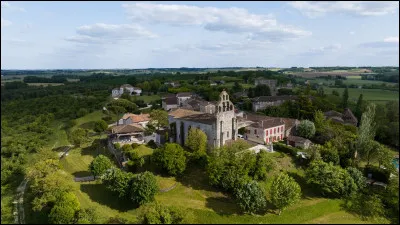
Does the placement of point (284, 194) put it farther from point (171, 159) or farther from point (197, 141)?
point (171, 159)

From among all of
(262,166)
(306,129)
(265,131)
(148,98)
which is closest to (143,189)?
(262,166)

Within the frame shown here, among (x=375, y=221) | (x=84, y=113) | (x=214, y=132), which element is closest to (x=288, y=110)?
(x=214, y=132)

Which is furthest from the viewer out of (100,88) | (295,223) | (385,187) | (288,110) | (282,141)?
(100,88)

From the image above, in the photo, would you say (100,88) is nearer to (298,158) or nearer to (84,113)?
(84,113)

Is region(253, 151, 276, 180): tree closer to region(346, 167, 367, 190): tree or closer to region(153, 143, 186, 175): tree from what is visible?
region(153, 143, 186, 175): tree

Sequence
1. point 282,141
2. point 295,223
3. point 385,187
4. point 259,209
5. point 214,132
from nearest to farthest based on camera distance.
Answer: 1. point 295,223
2. point 259,209
3. point 385,187
4. point 214,132
5. point 282,141

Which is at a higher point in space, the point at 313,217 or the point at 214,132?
the point at 214,132

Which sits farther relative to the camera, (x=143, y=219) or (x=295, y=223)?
(x=295, y=223)
